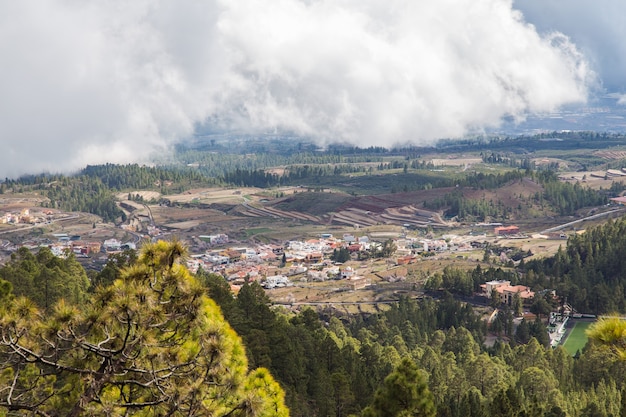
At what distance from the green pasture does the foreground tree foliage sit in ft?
125

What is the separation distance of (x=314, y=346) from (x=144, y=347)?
21.6 meters

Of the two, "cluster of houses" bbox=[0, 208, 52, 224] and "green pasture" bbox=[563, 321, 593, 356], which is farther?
"cluster of houses" bbox=[0, 208, 52, 224]

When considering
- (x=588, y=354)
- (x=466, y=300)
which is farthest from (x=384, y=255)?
(x=588, y=354)

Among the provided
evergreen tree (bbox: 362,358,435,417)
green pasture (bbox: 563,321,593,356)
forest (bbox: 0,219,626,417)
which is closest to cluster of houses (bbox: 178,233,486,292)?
forest (bbox: 0,219,626,417)

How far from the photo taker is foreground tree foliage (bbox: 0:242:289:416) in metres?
8.12

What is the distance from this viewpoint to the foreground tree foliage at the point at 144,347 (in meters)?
8.12

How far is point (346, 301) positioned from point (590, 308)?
1677 centimetres

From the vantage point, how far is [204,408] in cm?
834

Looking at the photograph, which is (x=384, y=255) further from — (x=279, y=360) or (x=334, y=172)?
(x=334, y=172)

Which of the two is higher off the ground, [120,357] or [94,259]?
[120,357]

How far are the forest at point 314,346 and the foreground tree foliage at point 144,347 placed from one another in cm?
2

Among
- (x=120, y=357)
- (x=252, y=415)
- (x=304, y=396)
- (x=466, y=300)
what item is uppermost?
(x=120, y=357)

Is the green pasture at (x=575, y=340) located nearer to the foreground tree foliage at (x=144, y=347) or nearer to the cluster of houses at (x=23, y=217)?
the foreground tree foliage at (x=144, y=347)

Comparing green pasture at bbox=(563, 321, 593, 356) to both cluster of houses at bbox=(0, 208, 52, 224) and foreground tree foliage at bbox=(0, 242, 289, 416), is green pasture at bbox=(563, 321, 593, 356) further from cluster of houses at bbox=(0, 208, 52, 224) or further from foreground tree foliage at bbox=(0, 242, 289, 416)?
cluster of houses at bbox=(0, 208, 52, 224)
